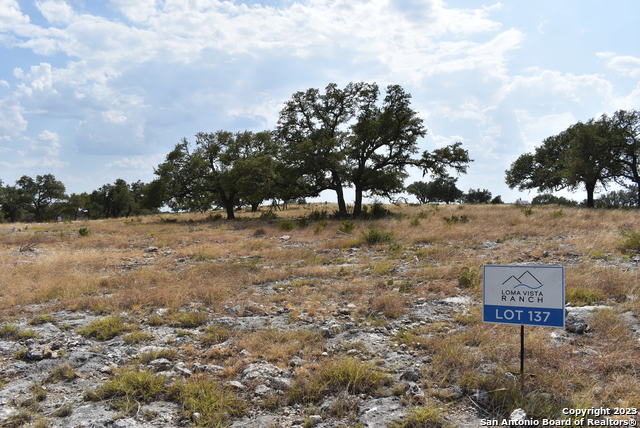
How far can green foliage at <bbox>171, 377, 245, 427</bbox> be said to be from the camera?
4238mm

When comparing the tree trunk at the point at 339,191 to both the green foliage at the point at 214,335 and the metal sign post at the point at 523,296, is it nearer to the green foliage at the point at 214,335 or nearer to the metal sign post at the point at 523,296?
the green foliage at the point at 214,335

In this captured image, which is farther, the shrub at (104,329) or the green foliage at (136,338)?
the shrub at (104,329)

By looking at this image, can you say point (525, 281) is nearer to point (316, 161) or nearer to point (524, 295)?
point (524, 295)

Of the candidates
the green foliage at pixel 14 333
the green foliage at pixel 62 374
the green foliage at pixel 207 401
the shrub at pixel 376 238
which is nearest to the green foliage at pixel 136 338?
the green foliage at pixel 62 374

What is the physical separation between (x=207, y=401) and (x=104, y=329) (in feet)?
11.2

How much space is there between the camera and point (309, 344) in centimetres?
609

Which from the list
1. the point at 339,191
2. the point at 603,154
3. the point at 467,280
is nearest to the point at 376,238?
the point at 467,280

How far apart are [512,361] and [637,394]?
129 cm

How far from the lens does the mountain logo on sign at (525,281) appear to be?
4668 millimetres

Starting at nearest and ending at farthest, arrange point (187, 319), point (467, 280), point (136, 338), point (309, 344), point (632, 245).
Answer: point (309, 344)
point (136, 338)
point (187, 319)
point (467, 280)
point (632, 245)

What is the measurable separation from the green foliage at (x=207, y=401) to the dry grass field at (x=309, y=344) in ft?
0.05

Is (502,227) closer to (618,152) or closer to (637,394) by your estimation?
(637,394)

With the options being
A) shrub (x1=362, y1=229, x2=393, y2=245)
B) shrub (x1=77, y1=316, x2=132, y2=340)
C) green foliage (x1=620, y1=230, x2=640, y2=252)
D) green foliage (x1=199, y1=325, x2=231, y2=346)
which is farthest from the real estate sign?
shrub (x1=362, y1=229, x2=393, y2=245)

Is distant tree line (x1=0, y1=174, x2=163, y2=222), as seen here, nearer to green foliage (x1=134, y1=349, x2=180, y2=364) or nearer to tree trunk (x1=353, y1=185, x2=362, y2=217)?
tree trunk (x1=353, y1=185, x2=362, y2=217)
